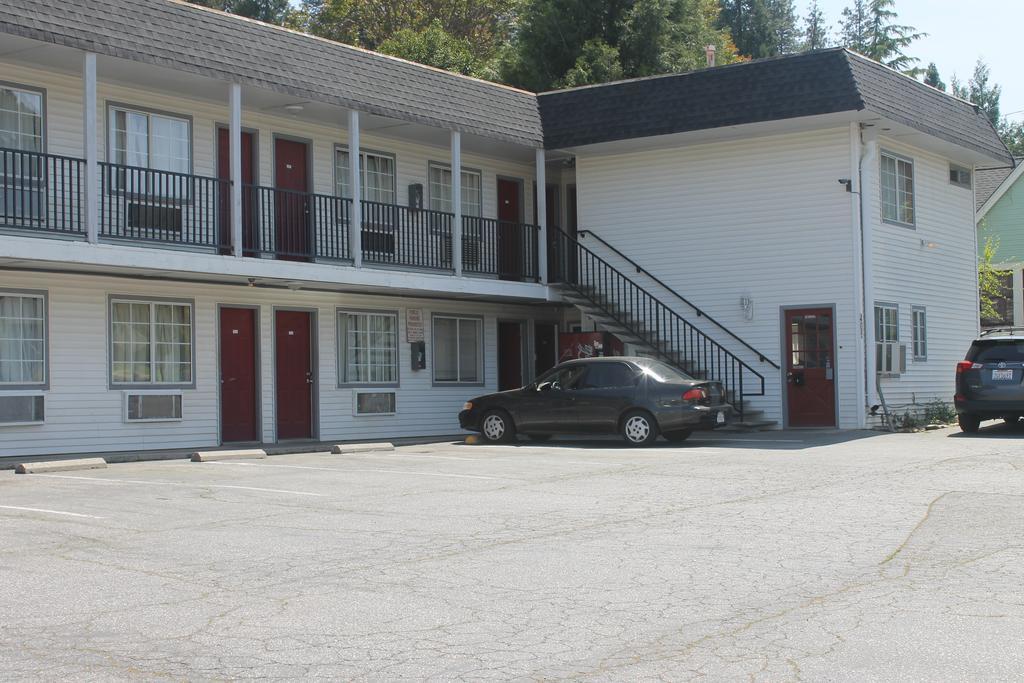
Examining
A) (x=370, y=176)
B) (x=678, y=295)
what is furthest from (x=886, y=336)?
(x=370, y=176)

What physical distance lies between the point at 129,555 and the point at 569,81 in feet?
92.6

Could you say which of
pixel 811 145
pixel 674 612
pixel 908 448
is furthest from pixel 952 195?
pixel 674 612

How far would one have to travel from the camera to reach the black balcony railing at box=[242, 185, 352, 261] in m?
19.8

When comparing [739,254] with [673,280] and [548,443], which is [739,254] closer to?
Result: [673,280]

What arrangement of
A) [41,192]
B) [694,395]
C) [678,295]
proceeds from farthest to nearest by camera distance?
[678,295] → [694,395] → [41,192]

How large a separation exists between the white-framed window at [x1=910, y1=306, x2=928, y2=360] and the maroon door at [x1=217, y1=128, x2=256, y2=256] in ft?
43.5

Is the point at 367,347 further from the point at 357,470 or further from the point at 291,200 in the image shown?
the point at 357,470

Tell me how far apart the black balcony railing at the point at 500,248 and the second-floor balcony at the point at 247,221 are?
0.02 metres

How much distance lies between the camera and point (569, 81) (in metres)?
35.1

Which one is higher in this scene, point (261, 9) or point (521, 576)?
point (261, 9)

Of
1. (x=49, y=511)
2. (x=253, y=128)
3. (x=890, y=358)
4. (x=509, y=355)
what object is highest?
(x=253, y=128)

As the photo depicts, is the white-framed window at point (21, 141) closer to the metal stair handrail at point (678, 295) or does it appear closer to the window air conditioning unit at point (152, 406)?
the window air conditioning unit at point (152, 406)

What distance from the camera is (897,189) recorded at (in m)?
24.3

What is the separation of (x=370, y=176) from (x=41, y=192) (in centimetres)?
708
